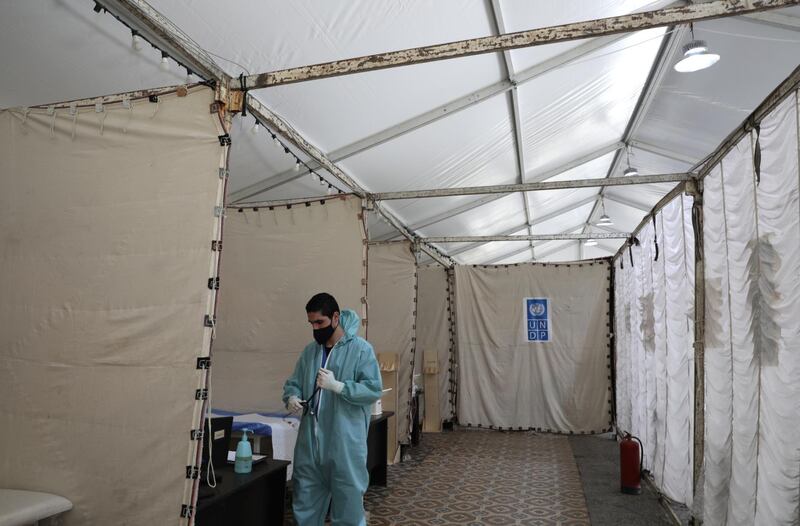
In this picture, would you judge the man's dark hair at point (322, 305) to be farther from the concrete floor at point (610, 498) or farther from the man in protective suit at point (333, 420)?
the concrete floor at point (610, 498)

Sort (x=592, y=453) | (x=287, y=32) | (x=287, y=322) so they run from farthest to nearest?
(x=592, y=453) → (x=287, y=322) → (x=287, y=32)

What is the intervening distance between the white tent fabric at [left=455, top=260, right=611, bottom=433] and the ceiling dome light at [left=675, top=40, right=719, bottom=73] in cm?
398

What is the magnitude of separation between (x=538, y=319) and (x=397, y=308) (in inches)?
96.8

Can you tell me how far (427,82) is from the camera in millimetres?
3949

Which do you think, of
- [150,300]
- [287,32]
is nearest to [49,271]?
[150,300]

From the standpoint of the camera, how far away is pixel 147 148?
254 centimetres

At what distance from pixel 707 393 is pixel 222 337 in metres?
3.86

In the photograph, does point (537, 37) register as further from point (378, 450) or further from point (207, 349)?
point (378, 450)

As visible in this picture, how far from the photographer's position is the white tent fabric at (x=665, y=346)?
385 centimetres

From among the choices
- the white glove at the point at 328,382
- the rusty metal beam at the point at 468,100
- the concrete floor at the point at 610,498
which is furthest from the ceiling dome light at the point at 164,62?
the concrete floor at the point at 610,498

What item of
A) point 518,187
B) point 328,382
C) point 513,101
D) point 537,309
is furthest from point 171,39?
point 537,309

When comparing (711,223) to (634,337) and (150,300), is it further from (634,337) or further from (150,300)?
(150,300)

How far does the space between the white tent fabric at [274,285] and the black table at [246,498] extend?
65.9 inches

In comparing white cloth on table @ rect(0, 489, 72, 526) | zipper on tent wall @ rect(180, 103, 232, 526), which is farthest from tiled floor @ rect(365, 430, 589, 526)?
white cloth on table @ rect(0, 489, 72, 526)
